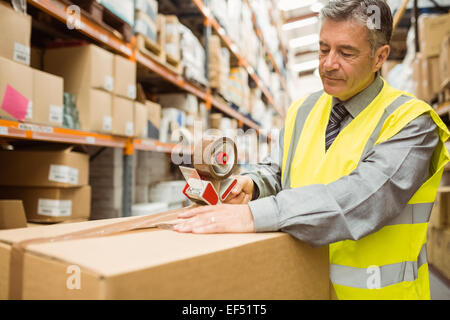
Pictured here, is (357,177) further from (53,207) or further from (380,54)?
(53,207)

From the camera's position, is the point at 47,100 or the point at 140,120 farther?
the point at 140,120

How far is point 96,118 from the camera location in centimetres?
212

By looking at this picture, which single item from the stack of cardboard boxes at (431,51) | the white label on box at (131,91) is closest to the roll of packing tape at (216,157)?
the white label on box at (131,91)

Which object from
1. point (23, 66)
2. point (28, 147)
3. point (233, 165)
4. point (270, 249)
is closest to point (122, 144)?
point (28, 147)

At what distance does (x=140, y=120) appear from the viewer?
2592 mm

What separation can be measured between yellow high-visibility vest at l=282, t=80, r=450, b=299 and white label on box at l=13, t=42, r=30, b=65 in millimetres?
1481

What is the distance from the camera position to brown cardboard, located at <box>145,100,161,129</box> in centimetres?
294

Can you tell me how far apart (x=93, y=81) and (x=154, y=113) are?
93 centimetres

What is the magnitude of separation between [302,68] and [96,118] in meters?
16.1

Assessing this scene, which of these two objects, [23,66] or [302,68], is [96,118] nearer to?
[23,66]

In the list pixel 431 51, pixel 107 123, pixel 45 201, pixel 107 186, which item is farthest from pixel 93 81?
pixel 431 51

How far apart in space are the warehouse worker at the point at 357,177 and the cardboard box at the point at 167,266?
0.09m

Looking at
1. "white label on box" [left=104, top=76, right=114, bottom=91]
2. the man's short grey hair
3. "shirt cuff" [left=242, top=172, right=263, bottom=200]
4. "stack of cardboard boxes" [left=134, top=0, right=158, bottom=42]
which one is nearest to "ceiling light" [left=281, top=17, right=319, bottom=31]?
"stack of cardboard boxes" [left=134, top=0, right=158, bottom=42]

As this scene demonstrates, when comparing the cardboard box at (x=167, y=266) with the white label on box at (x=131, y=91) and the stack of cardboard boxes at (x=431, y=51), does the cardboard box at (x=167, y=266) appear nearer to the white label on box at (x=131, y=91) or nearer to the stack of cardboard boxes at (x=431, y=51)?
the white label on box at (x=131, y=91)
